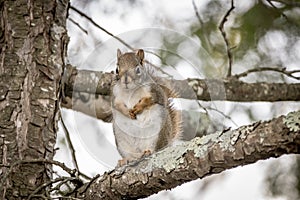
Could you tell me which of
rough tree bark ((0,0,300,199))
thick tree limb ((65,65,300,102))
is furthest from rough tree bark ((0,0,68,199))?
thick tree limb ((65,65,300,102))

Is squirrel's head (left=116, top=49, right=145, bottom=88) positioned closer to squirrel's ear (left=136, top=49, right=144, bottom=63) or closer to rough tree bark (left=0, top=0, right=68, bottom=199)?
squirrel's ear (left=136, top=49, right=144, bottom=63)

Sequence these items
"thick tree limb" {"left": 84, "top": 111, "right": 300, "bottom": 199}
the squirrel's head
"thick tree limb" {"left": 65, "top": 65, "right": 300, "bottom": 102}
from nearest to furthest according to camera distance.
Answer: "thick tree limb" {"left": 84, "top": 111, "right": 300, "bottom": 199}
the squirrel's head
"thick tree limb" {"left": 65, "top": 65, "right": 300, "bottom": 102}

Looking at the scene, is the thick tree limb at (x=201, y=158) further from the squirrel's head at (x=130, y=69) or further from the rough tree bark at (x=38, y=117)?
the squirrel's head at (x=130, y=69)

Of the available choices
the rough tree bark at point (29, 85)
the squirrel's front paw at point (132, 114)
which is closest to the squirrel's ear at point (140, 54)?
the squirrel's front paw at point (132, 114)

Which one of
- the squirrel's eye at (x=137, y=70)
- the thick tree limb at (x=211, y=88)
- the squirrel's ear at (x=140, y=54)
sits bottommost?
the squirrel's eye at (x=137, y=70)

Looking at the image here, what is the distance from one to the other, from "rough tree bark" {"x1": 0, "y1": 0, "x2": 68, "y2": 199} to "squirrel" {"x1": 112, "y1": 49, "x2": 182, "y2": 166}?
17cm

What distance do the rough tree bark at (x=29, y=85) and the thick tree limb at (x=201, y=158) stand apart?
206 mm

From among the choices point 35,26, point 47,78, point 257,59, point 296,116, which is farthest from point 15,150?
point 257,59

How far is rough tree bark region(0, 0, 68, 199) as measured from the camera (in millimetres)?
1474

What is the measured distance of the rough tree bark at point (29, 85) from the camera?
1.47 metres

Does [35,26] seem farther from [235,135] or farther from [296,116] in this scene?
[296,116]

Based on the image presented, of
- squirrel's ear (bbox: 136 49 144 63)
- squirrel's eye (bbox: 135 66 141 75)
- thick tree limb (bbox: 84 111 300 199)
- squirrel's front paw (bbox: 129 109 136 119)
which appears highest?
squirrel's ear (bbox: 136 49 144 63)

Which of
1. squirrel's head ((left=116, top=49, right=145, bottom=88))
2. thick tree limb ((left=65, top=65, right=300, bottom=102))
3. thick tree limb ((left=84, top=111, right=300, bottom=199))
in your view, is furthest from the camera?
thick tree limb ((left=65, top=65, right=300, bottom=102))

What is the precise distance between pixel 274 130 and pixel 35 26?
0.85m
